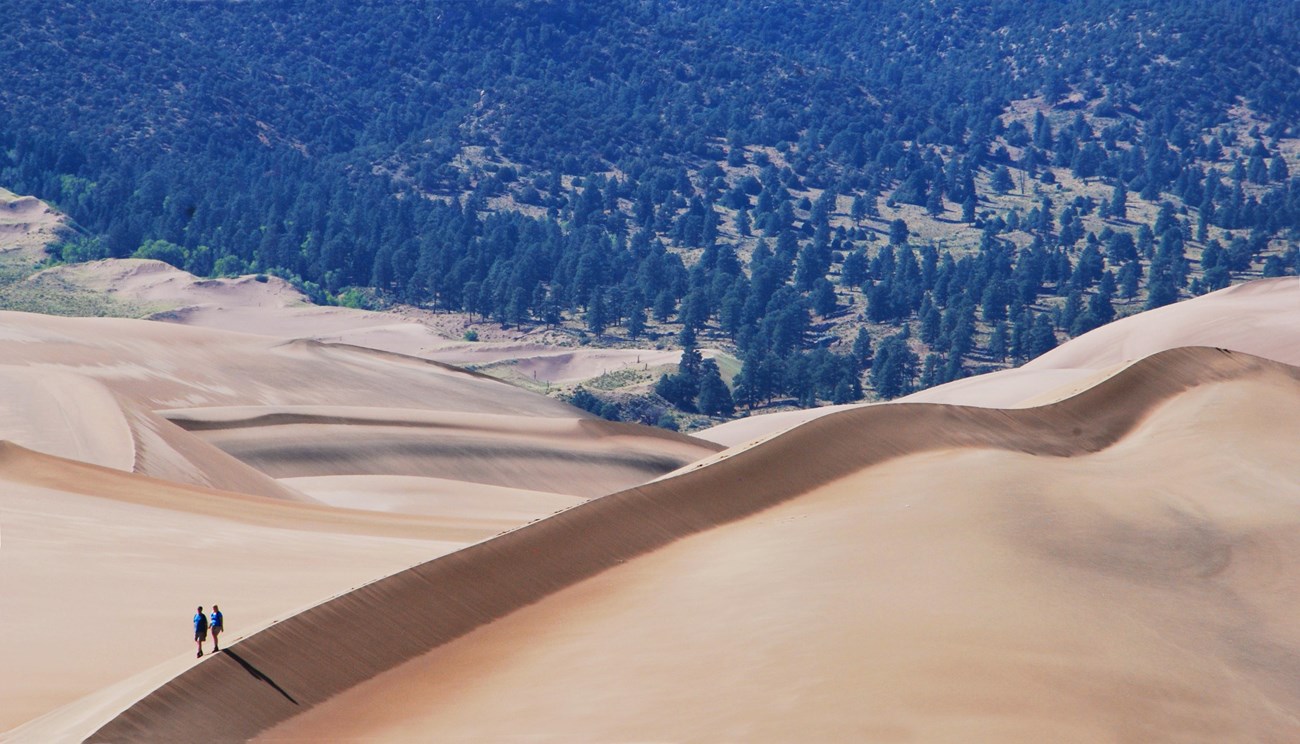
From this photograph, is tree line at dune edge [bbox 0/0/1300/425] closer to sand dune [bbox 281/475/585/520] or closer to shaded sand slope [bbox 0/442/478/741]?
sand dune [bbox 281/475/585/520]

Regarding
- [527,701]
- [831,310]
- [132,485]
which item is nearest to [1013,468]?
[527,701]

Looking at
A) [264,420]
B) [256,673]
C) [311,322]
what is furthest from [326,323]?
[256,673]

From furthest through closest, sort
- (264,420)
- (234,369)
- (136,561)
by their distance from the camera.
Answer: (234,369), (264,420), (136,561)

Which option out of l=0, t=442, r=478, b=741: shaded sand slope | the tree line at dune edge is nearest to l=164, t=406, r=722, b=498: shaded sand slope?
l=0, t=442, r=478, b=741: shaded sand slope

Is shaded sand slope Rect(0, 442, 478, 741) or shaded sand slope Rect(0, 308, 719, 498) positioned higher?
shaded sand slope Rect(0, 442, 478, 741)

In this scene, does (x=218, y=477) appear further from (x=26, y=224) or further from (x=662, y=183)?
(x=662, y=183)

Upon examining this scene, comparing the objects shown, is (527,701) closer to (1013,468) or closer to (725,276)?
(1013,468)
